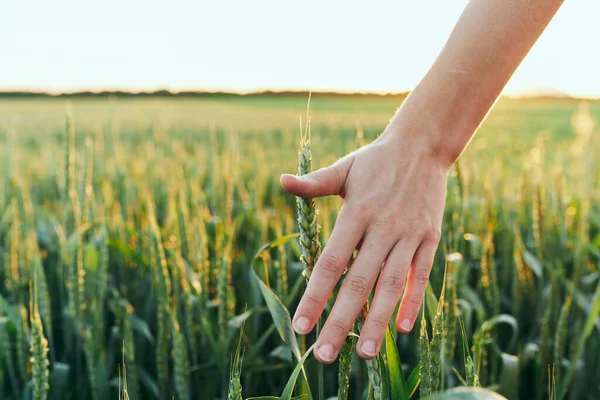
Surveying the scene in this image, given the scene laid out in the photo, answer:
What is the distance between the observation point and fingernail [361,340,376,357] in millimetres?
→ 831

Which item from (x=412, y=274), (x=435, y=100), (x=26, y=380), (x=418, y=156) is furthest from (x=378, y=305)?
(x=26, y=380)

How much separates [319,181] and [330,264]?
13cm

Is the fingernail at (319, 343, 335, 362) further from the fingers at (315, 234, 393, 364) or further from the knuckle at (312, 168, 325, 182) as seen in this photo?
the knuckle at (312, 168, 325, 182)

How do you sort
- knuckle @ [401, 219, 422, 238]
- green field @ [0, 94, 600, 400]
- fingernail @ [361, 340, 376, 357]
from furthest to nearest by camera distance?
green field @ [0, 94, 600, 400] → knuckle @ [401, 219, 422, 238] → fingernail @ [361, 340, 376, 357]

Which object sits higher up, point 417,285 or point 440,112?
point 440,112

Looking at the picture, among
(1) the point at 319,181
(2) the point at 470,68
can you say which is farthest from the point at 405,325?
(2) the point at 470,68

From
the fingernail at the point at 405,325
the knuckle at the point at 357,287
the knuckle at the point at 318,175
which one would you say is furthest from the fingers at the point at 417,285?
the knuckle at the point at 318,175

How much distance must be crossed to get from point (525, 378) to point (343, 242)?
1.13m

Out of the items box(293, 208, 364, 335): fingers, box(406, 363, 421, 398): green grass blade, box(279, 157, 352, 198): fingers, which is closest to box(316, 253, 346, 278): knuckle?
box(293, 208, 364, 335): fingers

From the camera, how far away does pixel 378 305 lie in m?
0.91

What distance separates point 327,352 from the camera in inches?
34.3

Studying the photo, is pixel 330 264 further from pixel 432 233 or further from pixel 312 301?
pixel 432 233

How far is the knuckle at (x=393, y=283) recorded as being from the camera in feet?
3.02

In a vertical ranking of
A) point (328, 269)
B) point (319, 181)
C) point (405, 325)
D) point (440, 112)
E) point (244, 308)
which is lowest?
point (244, 308)
